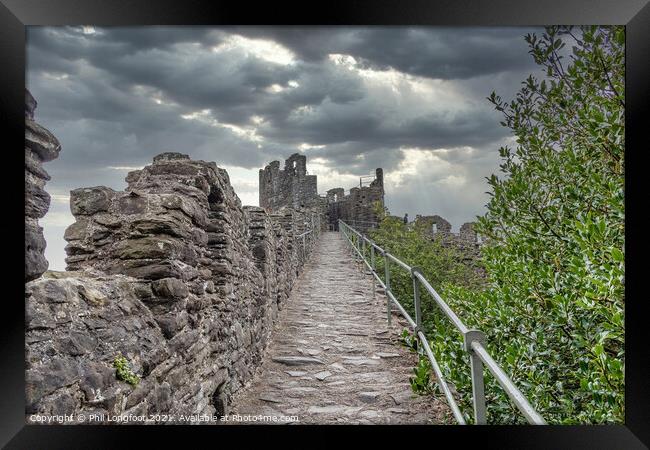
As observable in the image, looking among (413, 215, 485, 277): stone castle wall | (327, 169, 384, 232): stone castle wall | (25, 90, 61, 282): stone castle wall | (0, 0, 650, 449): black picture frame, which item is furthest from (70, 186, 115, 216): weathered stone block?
(327, 169, 384, 232): stone castle wall

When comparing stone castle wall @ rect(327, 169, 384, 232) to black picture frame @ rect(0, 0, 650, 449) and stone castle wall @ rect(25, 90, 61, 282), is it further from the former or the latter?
stone castle wall @ rect(25, 90, 61, 282)

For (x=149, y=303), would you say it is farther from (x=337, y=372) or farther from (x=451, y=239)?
(x=451, y=239)

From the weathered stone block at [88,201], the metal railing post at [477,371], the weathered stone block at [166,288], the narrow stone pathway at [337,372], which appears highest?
the weathered stone block at [88,201]

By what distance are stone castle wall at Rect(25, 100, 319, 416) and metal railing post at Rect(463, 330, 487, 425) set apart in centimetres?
162

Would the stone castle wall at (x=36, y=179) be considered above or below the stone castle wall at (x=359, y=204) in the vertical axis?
below

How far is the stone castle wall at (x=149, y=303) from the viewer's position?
1.92 metres

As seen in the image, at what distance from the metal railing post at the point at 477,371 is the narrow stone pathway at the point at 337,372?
0.93 meters

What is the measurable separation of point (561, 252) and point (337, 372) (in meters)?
2.33

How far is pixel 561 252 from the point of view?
280cm

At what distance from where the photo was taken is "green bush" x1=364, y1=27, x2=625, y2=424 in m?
2.23

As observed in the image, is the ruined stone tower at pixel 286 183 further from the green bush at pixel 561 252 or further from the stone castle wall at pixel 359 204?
the green bush at pixel 561 252

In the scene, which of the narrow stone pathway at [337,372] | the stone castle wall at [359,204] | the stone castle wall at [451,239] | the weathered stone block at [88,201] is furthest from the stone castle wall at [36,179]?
the stone castle wall at [359,204]

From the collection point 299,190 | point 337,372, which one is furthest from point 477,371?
point 299,190

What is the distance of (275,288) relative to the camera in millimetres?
6336
